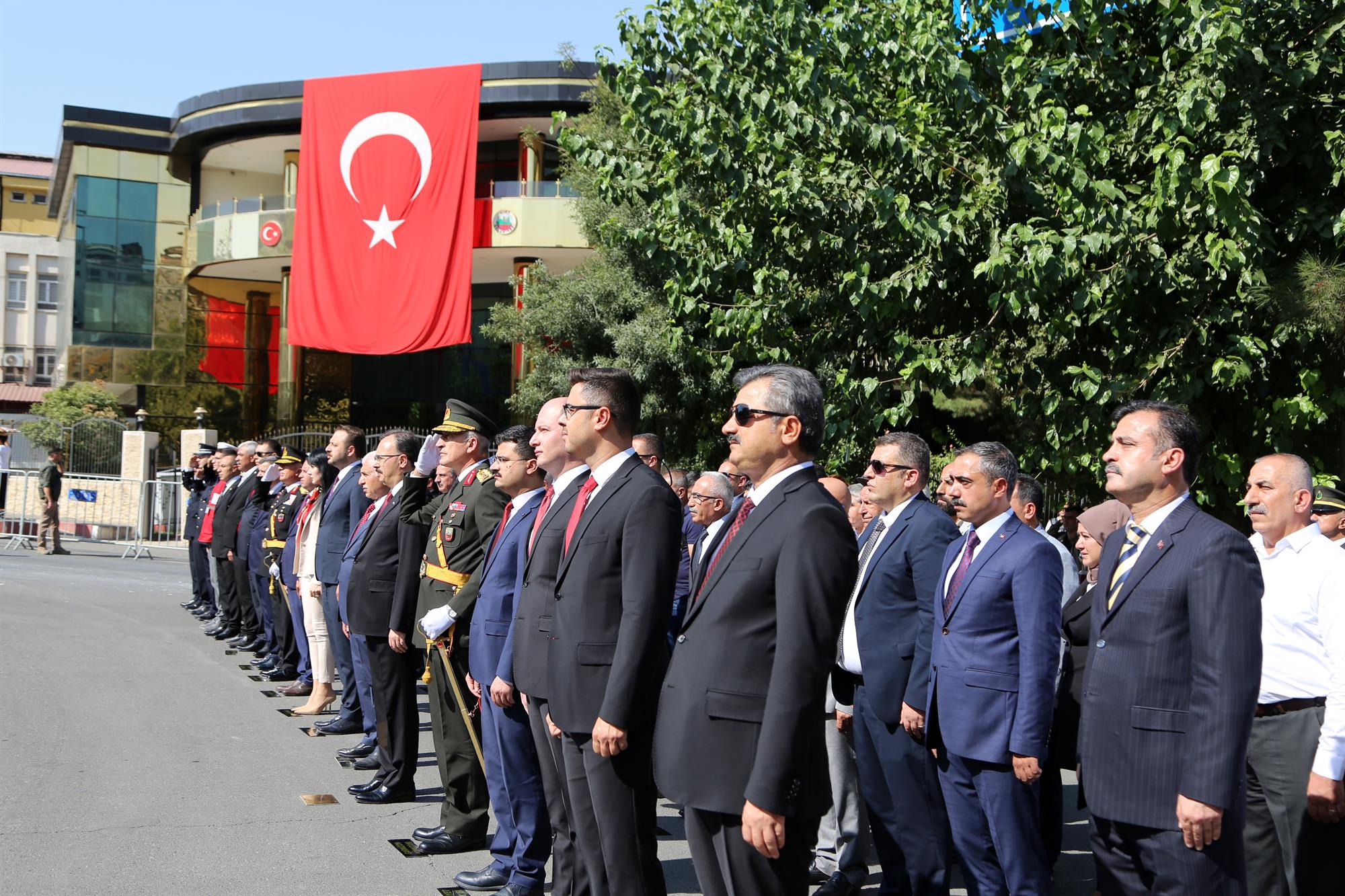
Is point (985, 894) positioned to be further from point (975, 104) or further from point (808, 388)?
point (975, 104)

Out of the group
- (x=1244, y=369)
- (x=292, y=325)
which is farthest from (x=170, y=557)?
(x=1244, y=369)

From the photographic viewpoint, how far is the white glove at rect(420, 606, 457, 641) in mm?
6098

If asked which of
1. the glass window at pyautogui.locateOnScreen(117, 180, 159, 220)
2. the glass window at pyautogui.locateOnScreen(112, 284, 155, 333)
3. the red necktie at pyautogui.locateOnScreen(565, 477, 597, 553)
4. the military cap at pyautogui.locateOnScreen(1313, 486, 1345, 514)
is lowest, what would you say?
the red necktie at pyautogui.locateOnScreen(565, 477, 597, 553)

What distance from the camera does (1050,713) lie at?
4.59m

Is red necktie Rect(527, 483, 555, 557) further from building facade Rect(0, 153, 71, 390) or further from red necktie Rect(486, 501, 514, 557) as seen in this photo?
building facade Rect(0, 153, 71, 390)

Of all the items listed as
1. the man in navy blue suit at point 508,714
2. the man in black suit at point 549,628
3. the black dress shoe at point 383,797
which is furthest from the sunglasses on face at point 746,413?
the black dress shoe at point 383,797

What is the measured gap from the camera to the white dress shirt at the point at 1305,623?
458 cm

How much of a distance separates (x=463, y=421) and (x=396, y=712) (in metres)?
1.68

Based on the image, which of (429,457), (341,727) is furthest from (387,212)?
(429,457)

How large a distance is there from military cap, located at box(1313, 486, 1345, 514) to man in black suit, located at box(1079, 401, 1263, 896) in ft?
7.20

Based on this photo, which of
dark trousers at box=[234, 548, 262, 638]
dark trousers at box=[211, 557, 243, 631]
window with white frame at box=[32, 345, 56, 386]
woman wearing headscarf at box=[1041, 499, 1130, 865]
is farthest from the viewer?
window with white frame at box=[32, 345, 56, 386]

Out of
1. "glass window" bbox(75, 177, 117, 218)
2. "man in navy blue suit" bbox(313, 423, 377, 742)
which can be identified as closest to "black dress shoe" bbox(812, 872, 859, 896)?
"man in navy blue suit" bbox(313, 423, 377, 742)

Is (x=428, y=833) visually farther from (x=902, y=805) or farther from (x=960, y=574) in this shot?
(x=960, y=574)

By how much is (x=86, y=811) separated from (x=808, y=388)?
5.03 m
